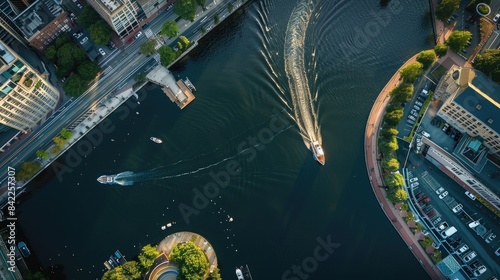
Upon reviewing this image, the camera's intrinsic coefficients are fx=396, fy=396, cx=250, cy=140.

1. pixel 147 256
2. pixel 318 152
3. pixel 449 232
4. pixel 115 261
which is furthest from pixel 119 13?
pixel 449 232

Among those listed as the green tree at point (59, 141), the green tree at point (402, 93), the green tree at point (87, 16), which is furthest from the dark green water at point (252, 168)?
the green tree at point (87, 16)

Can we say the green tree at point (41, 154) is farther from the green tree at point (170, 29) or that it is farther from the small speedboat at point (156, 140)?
the green tree at point (170, 29)

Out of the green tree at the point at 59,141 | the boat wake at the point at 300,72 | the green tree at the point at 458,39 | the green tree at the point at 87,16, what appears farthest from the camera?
the boat wake at the point at 300,72

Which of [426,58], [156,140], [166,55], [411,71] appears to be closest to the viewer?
[411,71]

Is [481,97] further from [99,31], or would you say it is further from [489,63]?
[99,31]

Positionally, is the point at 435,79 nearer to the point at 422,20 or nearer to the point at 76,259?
the point at 422,20

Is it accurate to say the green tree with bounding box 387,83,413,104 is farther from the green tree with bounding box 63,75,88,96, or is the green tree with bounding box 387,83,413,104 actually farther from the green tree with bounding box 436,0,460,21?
the green tree with bounding box 63,75,88,96

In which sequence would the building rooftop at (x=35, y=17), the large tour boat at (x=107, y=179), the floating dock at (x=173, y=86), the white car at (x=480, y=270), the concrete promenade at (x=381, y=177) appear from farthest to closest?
the floating dock at (x=173, y=86) < the large tour boat at (x=107, y=179) < the building rooftop at (x=35, y=17) < the concrete promenade at (x=381, y=177) < the white car at (x=480, y=270)

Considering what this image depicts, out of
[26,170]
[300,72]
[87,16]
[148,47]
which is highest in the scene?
[87,16]
